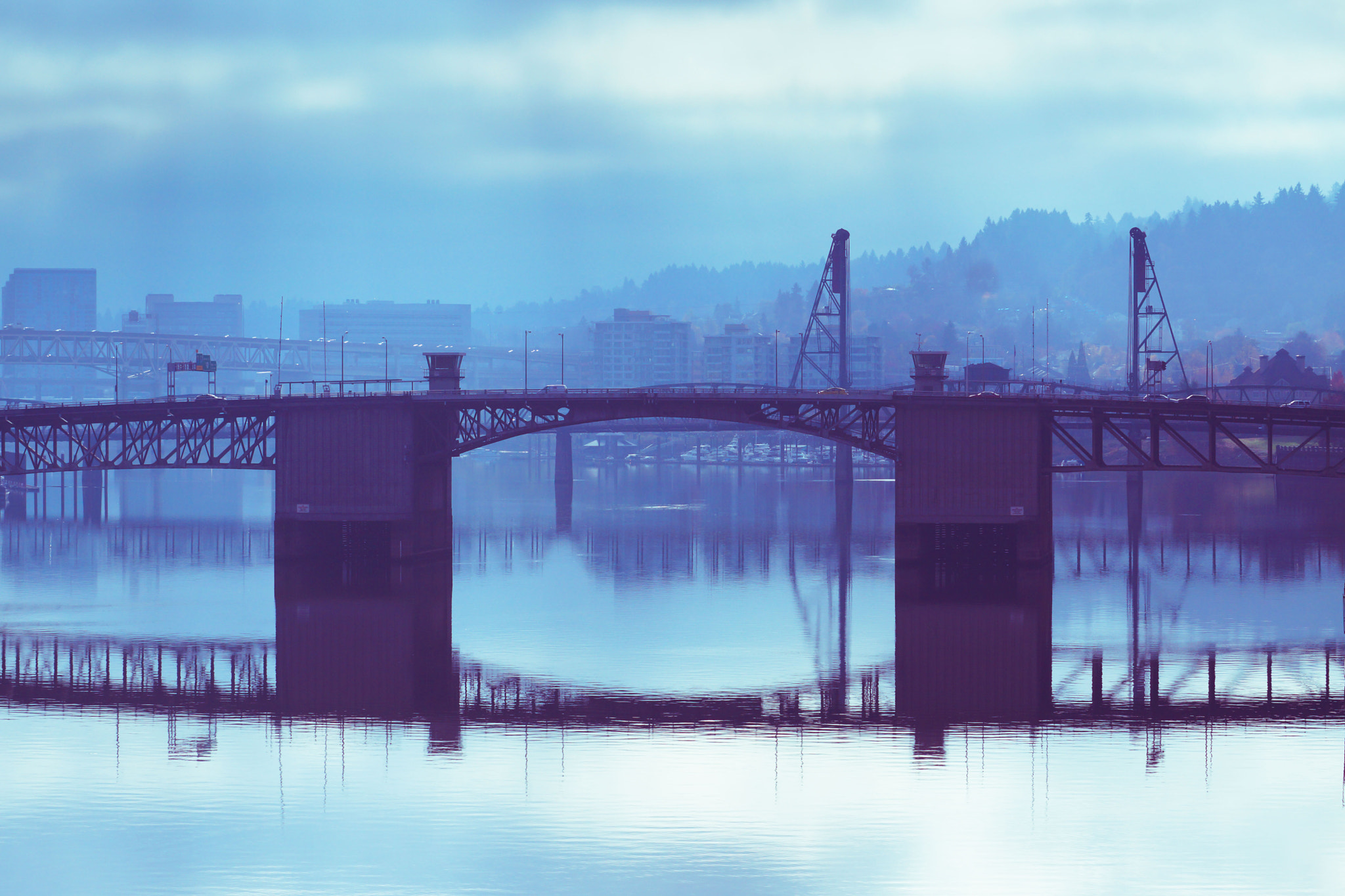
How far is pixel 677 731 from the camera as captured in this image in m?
60.1

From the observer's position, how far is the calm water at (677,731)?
43938 millimetres

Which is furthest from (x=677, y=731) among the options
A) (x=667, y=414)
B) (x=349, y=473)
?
(x=667, y=414)

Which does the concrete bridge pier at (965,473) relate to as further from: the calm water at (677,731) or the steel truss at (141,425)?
the steel truss at (141,425)

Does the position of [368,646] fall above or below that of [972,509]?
below

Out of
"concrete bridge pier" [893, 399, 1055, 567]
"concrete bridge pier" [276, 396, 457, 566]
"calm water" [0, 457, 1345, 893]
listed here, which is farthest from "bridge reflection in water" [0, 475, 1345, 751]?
"concrete bridge pier" [276, 396, 457, 566]

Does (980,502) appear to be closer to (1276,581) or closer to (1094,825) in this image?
(1276,581)

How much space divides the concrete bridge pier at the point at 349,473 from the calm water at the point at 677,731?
12.4 feet

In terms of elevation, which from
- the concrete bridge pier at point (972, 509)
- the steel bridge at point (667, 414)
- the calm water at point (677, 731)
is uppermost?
the steel bridge at point (667, 414)

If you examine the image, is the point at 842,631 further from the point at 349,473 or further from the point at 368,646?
the point at 349,473

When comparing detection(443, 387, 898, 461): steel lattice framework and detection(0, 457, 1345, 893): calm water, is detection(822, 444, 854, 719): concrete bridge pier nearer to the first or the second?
detection(0, 457, 1345, 893): calm water

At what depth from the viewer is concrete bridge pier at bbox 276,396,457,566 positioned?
4279 inches

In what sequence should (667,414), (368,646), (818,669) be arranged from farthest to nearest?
1. (667,414)
2. (368,646)
3. (818,669)

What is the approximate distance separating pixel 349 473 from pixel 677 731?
177ft

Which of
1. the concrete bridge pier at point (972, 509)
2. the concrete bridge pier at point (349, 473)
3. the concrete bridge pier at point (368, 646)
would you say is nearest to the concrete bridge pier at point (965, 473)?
the concrete bridge pier at point (972, 509)
